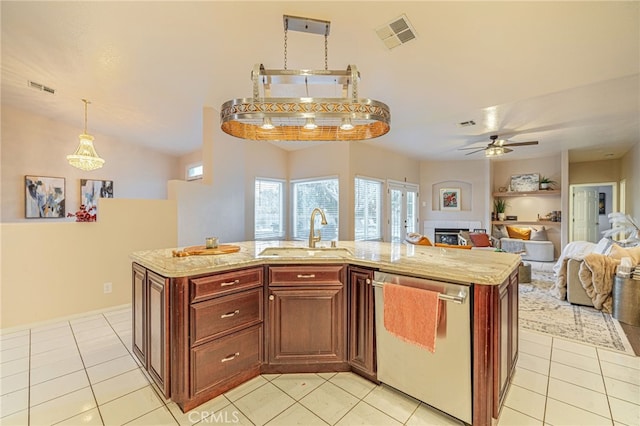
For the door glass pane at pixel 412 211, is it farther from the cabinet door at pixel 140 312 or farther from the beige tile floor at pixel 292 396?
the cabinet door at pixel 140 312

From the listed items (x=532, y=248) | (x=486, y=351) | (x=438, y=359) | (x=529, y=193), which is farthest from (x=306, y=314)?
(x=529, y=193)

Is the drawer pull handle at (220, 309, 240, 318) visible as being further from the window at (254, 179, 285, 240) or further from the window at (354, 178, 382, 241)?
the window at (354, 178, 382, 241)

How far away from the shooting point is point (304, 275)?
2.06 metres

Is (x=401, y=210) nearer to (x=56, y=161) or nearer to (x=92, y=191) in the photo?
(x=92, y=191)

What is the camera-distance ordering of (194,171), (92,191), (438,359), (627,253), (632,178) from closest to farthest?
(438,359)
(627,253)
(92,191)
(632,178)
(194,171)

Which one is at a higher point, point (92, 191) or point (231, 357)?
point (92, 191)

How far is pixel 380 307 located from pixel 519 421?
102 cm

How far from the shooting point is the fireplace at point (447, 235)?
743 centimetres

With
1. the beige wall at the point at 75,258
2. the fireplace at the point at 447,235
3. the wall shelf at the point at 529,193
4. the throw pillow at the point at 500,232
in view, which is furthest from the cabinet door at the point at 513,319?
the wall shelf at the point at 529,193

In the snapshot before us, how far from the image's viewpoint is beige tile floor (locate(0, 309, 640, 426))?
5.49 feet

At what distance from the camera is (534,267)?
6.06 m

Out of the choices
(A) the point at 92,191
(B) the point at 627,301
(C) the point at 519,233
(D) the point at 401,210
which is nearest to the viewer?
(B) the point at 627,301

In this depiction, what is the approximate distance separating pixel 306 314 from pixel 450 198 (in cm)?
676

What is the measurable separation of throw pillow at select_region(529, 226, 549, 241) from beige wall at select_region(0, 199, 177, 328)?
320 inches
